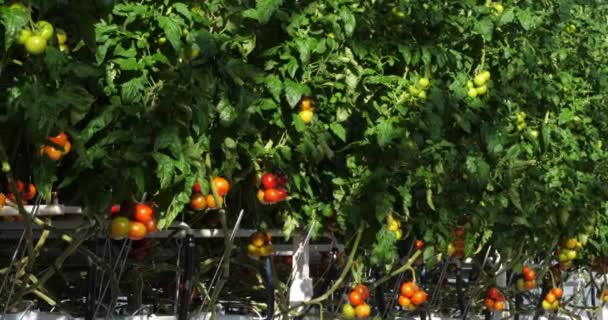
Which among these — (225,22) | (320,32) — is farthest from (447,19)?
(225,22)

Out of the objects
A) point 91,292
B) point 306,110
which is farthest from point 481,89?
point 91,292

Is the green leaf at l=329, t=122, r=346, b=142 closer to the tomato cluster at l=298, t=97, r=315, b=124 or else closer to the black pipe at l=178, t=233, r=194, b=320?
the tomato cluster at l=298, t=97, r=315, b=124

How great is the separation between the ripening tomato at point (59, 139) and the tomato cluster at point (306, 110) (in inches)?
48.3

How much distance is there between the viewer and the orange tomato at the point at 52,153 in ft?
11.8

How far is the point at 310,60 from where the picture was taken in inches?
186

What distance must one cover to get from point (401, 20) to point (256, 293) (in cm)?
156

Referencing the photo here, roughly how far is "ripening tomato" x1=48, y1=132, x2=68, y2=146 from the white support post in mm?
1787

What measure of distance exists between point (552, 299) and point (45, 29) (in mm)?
4775

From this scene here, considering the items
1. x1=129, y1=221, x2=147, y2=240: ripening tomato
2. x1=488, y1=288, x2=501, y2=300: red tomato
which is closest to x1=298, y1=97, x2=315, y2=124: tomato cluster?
x1=129, y1=221, x2=147, y2=240: ripening tomato

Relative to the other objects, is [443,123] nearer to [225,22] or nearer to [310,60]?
[310,60]

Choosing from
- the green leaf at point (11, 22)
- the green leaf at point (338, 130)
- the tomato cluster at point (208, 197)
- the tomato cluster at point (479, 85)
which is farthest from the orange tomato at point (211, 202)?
the tomato cluster at point (479, 85)

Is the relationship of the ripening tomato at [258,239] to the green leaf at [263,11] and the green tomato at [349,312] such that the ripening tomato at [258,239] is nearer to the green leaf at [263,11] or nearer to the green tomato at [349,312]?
the green tomato at [349,312]

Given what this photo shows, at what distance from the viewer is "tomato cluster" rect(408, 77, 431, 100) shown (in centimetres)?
521

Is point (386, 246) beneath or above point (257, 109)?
beneath
